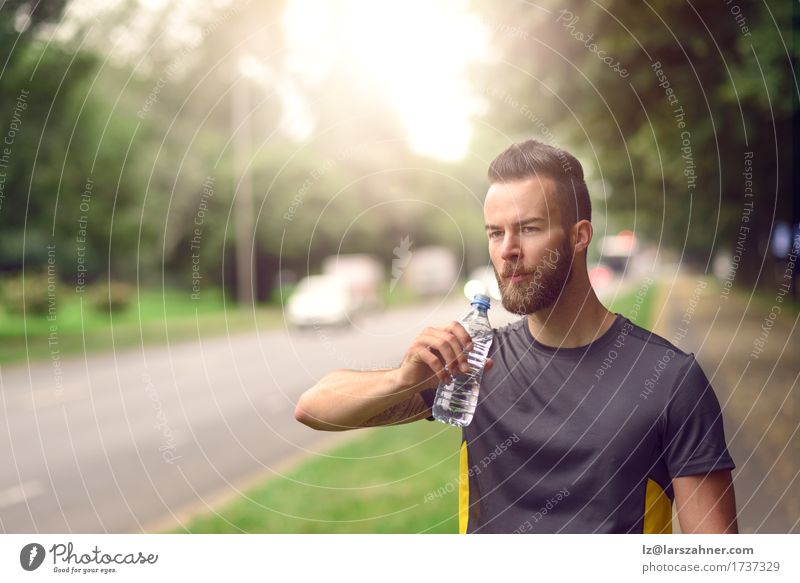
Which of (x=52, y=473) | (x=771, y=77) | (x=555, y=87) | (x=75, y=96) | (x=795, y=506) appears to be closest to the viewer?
(x=795, y=506)

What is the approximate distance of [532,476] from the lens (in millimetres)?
2100

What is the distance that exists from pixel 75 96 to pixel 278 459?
939 cm

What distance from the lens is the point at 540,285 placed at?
2219mm

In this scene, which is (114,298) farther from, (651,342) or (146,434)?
(651,342)

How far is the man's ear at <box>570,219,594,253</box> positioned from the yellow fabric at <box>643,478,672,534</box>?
0.63 metres

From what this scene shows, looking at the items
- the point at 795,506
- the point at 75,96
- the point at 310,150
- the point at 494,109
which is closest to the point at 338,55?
the point at 494,109

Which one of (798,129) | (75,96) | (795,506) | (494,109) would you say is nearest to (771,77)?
(798,129)

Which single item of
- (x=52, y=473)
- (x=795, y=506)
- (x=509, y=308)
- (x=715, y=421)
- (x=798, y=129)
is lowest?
(x=52, y=473)

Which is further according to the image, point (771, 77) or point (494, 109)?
point (494, 109)

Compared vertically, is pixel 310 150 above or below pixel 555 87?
above

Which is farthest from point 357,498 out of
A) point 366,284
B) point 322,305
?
point 366,284

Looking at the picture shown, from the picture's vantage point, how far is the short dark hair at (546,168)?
2164 millimetres
